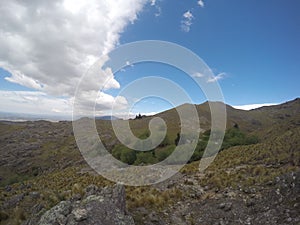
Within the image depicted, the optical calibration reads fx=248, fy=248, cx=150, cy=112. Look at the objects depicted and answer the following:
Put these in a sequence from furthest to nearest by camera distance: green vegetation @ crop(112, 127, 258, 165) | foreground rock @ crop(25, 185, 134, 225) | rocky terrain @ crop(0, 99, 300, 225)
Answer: green vegetation @ crop(112, 127, 258, 165) → rocky terrain @ crop(0, 99, 300, 225) → foreground rock @ crop(25, 185, 134, 225)

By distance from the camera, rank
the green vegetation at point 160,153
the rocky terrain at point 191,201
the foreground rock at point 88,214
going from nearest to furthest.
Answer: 1. the foreground rock at point 88,214
2. the rocky terrain at point 191,201
3. the green vegetation at point 160,153

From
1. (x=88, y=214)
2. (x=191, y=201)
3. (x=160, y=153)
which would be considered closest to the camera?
(x=88, y=214)

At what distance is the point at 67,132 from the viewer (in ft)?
521

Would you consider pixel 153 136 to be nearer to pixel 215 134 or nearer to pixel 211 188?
pixel 215 134

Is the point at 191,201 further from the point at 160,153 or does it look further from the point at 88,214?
the point at 160,153

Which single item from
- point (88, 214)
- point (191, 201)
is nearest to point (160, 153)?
point (191, 201)

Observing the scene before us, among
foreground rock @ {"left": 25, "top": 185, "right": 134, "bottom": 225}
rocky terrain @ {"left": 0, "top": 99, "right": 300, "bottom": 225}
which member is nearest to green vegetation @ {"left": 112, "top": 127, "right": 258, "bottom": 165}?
rocky terrain @ {"left": 0, "top": 99, "right": 300, "bottom": 225}

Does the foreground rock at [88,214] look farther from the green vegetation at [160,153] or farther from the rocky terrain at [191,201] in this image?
the green vegetation at [160,153]

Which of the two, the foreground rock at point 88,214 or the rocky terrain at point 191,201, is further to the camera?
the rocky terrain at point 191,201

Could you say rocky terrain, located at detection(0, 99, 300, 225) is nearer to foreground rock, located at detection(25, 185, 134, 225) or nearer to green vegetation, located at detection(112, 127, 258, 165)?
foreground rock, located at detection(25, 185, 134, 225)

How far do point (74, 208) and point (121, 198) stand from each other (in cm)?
225

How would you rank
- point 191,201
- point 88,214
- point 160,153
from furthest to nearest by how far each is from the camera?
1. point 160,153
2. point 191,201
3. point 88,214

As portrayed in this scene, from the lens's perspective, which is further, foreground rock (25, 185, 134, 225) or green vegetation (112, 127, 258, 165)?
green vegetation (112, 127, 258, 165)

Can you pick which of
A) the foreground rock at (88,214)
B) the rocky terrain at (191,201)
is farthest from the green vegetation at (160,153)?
the foreground rock at (88,214)
